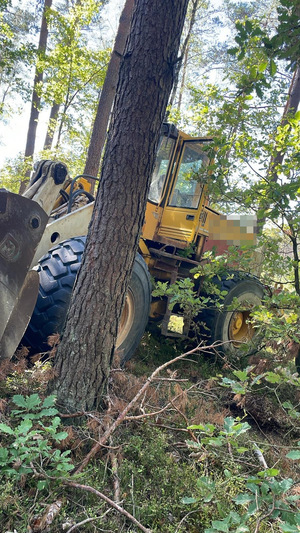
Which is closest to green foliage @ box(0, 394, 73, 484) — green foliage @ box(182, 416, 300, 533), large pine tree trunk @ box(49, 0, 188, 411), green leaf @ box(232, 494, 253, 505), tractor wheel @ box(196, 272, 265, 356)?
large pine tree trunk @ box(49, 0, 188, 411)

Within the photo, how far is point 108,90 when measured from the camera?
28.6 feet

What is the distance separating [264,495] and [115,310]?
1250mm

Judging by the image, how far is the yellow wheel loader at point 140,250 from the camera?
2.39 metres

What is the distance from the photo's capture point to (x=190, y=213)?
467 centimetres

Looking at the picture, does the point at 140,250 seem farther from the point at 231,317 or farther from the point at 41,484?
the point at 41,484

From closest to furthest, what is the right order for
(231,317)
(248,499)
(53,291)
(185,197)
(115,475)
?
1. (248,499)
2. (115,475)
3. (53,291)
4. (185,197)
5. (231,317)

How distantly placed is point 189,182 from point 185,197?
0.64ft

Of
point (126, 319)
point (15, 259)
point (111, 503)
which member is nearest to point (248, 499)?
point (111, 503)

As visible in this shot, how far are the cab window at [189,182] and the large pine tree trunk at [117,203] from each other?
236 cm

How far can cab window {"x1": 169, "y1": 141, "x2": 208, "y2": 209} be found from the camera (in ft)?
15.3

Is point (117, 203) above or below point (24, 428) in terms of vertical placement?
above

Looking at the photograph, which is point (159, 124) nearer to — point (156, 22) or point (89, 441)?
point (156, 22)

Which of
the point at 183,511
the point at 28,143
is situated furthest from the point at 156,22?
the point at 28,143

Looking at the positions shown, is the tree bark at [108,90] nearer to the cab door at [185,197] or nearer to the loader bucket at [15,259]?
the cab door at [185,197]
